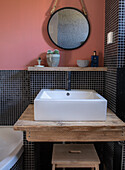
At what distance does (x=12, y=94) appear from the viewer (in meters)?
2.33

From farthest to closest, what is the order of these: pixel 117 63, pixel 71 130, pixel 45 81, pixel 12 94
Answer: pixel 12 94 → pixel 45 81 → pixel 117 63 → pixel 71 130

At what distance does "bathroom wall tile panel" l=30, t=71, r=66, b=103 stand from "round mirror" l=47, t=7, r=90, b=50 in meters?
0.38

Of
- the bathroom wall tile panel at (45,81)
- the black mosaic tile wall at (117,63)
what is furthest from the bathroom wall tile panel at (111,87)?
the bathroom wall tile panel at (45,81)

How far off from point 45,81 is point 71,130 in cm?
84

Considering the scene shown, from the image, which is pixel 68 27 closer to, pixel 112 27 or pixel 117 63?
pixel 112 27

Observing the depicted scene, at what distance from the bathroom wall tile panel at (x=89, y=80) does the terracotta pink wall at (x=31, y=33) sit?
0.16 metres

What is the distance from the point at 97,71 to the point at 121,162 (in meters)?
1.02

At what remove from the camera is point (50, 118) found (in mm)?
1568

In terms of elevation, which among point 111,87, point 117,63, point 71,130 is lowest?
point 71,130

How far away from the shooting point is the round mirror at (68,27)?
2.18m

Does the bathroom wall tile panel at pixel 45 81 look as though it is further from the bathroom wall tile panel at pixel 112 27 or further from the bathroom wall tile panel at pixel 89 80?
the bathroom wall tile panel at pixel 112 27

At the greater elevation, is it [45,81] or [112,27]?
[112,27]

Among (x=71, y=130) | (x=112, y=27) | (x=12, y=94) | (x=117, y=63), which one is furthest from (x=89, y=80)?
(x=12, y=94)

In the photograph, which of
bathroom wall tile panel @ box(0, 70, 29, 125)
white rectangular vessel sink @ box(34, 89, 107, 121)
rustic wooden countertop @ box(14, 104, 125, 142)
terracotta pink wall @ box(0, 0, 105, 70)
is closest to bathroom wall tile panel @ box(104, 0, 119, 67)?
terracotta pink wall @ box(0, 0, 105, 70)
